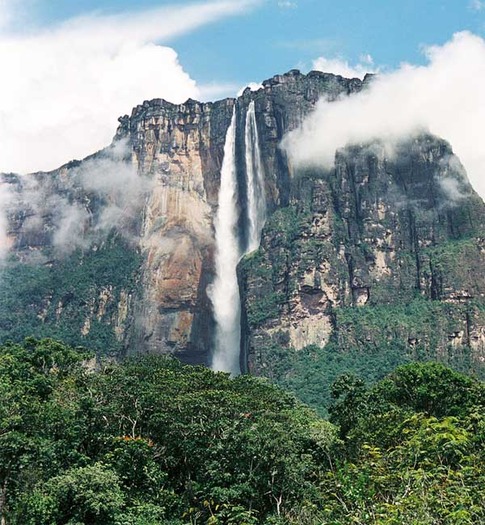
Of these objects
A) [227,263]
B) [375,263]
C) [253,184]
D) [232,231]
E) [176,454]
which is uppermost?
[253,184]

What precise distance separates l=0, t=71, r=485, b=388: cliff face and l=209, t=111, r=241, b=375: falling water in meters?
1.24

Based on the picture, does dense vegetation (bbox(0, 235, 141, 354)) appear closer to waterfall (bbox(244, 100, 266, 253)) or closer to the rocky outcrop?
waterfall (bbox(244, 100, 266, 253))

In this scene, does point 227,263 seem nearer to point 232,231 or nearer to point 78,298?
Answer: point 232,231

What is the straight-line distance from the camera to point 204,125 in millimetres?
135000

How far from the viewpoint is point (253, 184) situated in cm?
12950

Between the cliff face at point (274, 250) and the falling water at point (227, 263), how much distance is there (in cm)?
124

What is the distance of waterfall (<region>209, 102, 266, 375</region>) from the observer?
127m

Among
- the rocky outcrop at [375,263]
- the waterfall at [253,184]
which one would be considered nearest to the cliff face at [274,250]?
the rocky outcrop at [375,263]

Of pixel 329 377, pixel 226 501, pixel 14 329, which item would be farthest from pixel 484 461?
pixel 14 329

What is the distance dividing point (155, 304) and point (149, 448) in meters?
88.8

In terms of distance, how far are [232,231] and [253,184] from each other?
7.77 metres

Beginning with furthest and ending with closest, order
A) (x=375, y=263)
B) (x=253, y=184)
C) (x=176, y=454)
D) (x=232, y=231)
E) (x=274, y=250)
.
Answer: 1. (x=232, y=231)
2. (x=253, y=184)
3. (x=274, y=250)
4. (x=375, y=263)
5. (x=176, y=454)

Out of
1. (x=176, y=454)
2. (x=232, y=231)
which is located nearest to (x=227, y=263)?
(x=232, y=231)

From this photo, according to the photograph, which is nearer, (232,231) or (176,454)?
(176,454)
